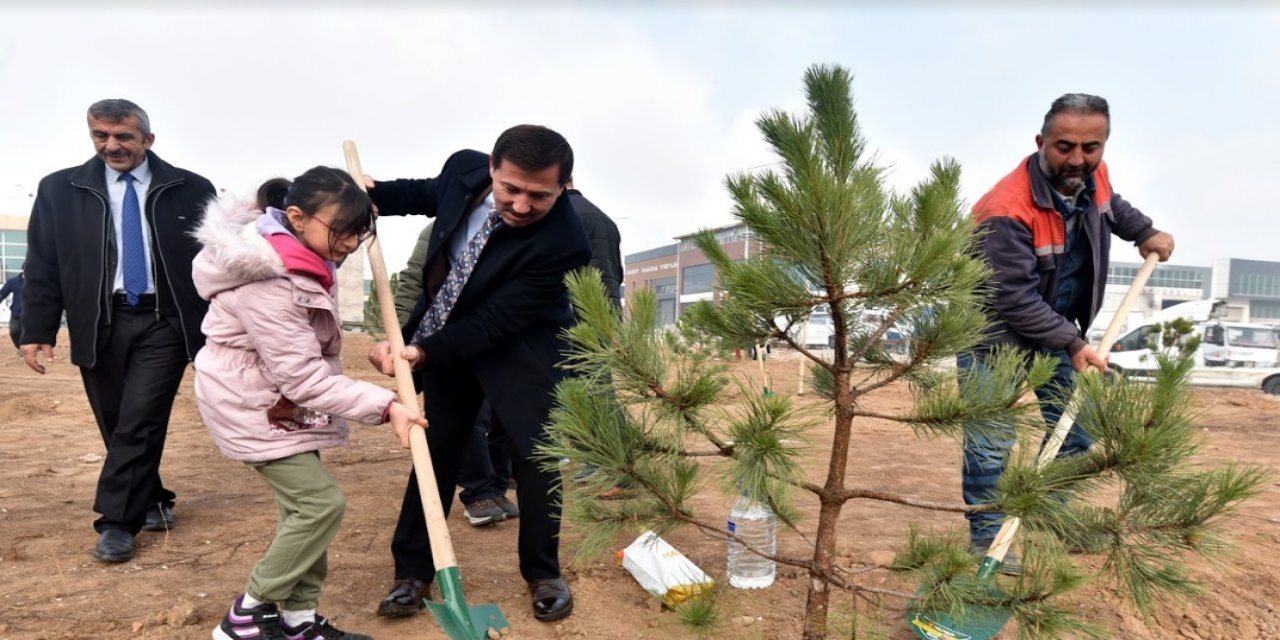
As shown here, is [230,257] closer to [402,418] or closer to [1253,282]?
[402,418]

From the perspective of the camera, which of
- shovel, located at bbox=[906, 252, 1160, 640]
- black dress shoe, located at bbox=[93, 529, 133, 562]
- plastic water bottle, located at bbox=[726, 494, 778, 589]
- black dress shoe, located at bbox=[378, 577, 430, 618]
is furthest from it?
black dress shoe, located at bbox=[93, 529, 133, 562]

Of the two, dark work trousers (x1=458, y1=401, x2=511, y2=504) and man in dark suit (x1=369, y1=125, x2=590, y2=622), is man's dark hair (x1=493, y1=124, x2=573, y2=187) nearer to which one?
man in dark suit (x1=369, y1=125, x2=590, y2=622)

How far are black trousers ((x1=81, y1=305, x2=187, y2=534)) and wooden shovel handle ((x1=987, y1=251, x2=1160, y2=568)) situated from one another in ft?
9.70

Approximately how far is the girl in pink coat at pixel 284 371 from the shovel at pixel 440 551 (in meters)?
0.11

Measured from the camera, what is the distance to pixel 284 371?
6.80 feet

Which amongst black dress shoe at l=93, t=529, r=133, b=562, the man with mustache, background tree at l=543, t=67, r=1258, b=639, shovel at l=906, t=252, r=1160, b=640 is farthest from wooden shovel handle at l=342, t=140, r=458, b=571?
the man with mustache

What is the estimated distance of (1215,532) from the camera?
150 cm

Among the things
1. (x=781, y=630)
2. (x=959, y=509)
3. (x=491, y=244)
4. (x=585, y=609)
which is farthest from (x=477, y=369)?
(x=959, y=509)

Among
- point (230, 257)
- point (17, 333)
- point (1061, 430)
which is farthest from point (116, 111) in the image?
point (1061, 430)

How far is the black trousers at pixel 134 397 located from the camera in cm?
302

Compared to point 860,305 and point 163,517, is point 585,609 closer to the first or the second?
point 860,305

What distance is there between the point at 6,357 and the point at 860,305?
16245 mm

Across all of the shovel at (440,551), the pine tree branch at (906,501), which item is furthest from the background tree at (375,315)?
the pine tree branch at (906,501)

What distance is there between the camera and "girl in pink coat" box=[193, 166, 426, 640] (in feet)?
6.81
